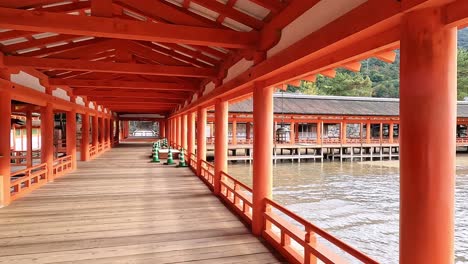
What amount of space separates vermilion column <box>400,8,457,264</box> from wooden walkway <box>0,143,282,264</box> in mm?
2516

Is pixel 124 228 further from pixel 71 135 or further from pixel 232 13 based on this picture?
pixel 71 135

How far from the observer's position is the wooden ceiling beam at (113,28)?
11.5 feet

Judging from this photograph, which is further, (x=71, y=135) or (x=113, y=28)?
(x=71, y=135)

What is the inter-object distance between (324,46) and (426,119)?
124 cm

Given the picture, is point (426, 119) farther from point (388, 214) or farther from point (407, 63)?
point (388, 214)

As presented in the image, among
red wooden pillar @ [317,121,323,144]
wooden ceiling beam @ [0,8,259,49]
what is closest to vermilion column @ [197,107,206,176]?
wooden ceiling beam @ [0,8,259,49]

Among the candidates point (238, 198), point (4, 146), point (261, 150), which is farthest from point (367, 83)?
point (4, 146)

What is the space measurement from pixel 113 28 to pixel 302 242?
3.74 m

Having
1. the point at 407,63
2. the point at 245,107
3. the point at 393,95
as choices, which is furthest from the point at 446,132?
the point at 393,95

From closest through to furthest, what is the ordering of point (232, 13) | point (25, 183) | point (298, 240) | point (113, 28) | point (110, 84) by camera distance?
point (113, 28) < point (298, 240) < point (232, 13) < point (25, 183) < point (110, 84)

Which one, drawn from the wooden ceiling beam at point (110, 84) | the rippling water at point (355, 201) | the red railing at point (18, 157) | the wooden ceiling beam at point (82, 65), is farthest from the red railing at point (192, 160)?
the red railing at point (18, 157)

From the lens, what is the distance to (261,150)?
5172 mm

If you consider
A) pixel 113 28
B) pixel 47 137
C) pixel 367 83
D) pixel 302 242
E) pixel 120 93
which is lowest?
pixel 302 242

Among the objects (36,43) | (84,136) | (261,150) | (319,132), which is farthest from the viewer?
(319,132)
